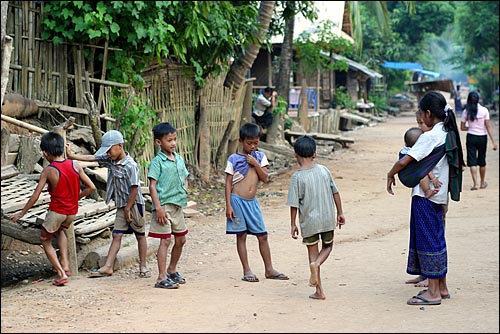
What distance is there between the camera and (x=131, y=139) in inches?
420

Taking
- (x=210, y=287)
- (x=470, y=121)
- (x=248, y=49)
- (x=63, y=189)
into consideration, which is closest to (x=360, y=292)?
(x=210, y=287)

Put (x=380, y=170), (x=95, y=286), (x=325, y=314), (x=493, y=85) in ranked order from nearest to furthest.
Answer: (x=325, y=314) < (x=95, y=286) < (x=380, y=170) < (x=493, y=85)

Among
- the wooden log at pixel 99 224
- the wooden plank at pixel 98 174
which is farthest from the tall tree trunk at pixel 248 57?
the wooden log at pixel 99 224

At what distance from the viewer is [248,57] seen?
14.9 meters

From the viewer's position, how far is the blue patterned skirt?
6.04 meters

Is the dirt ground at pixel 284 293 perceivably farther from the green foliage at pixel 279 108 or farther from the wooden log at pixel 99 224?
the green foliage at pixel 279 108

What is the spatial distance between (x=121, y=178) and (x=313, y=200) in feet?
6.31

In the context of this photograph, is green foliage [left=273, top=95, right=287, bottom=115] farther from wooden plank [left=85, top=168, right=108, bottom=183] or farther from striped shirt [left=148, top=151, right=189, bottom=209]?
striped shirt [left=148, top=151, right=189, bottom=209]

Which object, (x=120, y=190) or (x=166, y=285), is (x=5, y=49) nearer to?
(x=120, y=190)

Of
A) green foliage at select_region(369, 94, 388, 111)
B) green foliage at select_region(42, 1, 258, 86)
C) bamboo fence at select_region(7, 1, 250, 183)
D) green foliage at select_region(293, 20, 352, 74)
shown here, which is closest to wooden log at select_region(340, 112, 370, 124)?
green foliage at select_region(293, 20, 352, 74)

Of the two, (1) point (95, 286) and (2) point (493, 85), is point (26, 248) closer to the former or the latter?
(1) point (95, 286)

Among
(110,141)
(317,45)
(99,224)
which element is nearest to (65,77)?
(99,224)

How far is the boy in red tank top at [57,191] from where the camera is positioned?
264 inches

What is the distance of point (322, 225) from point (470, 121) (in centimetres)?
777
